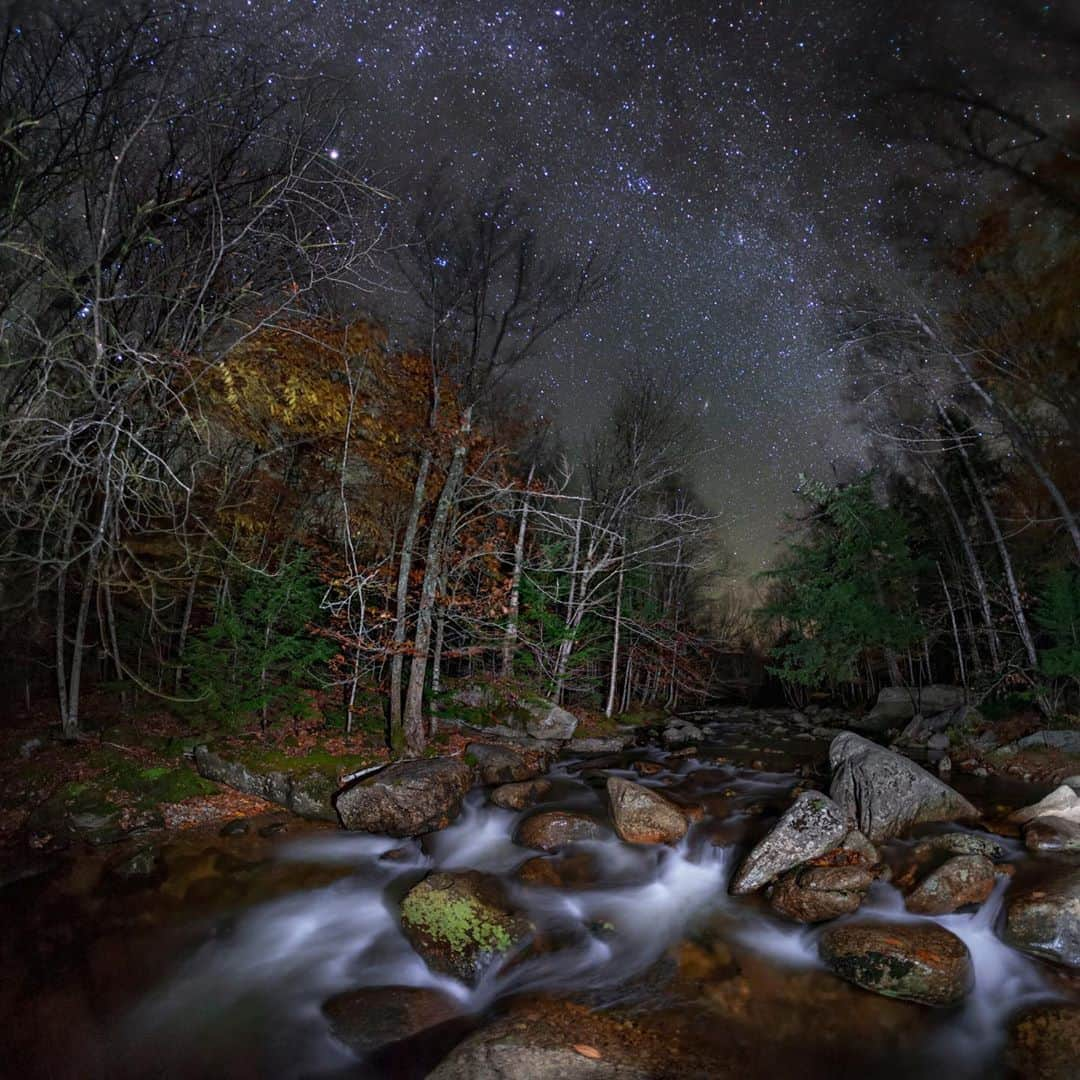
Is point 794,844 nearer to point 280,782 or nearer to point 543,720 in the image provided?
point 280,782

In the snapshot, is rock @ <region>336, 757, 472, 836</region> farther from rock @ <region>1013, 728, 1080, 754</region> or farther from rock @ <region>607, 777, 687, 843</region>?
rock @ <region>1013, 728, 1080, 754</region>

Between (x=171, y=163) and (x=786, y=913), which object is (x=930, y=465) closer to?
(x=786, y=913)

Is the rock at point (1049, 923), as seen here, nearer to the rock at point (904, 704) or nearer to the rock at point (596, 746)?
the rock at point (596, 746)

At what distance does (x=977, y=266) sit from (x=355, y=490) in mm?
14634

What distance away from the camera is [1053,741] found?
42.2 feet

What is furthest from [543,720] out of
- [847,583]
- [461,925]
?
[847,583]

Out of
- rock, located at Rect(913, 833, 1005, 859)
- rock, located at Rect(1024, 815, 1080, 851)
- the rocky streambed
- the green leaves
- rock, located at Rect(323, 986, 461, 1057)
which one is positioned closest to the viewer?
the rocky streambed

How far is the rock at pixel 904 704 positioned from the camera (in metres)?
21.8

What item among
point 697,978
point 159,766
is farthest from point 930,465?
point 159,766

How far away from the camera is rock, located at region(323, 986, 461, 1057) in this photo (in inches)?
196

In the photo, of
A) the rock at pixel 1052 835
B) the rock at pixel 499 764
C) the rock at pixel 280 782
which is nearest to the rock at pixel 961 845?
the rock at pixel 1052 835

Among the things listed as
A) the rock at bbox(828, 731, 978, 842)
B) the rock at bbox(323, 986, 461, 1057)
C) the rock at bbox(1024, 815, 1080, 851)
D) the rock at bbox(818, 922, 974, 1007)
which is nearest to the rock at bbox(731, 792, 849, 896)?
the rock at bbox(828, 731, 978, 842)

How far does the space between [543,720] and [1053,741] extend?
1210 cm

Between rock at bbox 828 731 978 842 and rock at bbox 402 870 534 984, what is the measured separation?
5340mm
